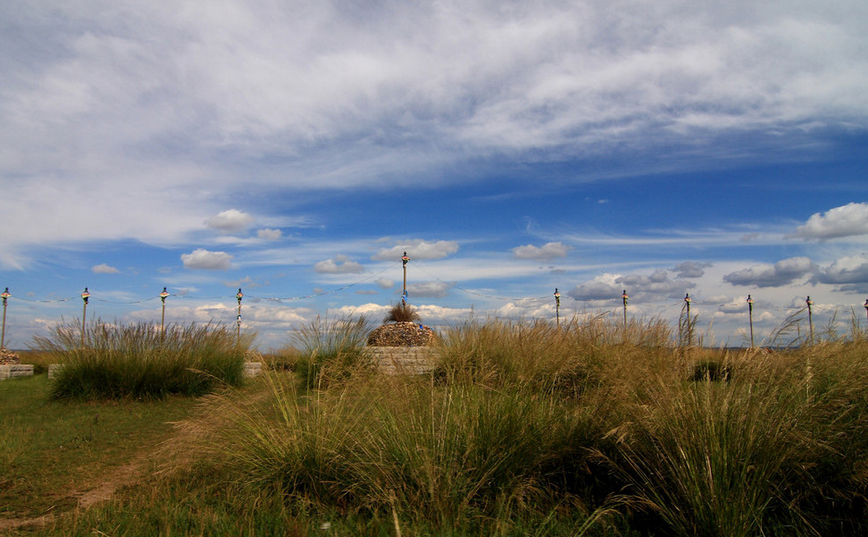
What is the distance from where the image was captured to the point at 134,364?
9.05m

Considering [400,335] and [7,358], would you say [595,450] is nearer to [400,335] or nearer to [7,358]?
[400,335]

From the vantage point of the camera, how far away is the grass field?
3309 mm

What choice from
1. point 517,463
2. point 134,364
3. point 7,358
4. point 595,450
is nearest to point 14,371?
point 7,358

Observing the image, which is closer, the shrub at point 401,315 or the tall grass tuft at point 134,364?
the tall grass tuft at point 134,364

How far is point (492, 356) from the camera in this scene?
726cm

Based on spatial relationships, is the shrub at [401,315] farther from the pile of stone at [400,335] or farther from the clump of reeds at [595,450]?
the clump of reeds at [595,450]

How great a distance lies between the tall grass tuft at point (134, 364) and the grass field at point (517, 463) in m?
3.48

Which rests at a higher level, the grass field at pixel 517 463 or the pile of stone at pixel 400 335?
the pile of stone at pixel 400 335

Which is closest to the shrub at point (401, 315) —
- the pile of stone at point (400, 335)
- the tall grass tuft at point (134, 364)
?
the pile of stone at point (400, 335)

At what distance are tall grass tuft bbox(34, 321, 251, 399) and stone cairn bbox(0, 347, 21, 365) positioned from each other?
814 centimetres

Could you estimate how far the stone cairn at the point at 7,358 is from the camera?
16.4 meters

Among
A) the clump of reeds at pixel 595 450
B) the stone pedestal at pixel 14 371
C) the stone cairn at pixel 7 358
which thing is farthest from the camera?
the stone cairn at pixel 7 358

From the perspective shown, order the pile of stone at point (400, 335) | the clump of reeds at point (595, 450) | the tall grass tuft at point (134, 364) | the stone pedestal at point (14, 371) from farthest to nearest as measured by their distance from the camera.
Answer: the pile of stone at point (400, 335)
the stone pedestal at point (14, 371)
the tall grass tuft at point (134, 364)
the clump of reeds at point (595, 450)

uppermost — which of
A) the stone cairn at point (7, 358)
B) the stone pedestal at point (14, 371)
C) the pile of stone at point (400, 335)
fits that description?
the pile of stone at point (400, 335)
